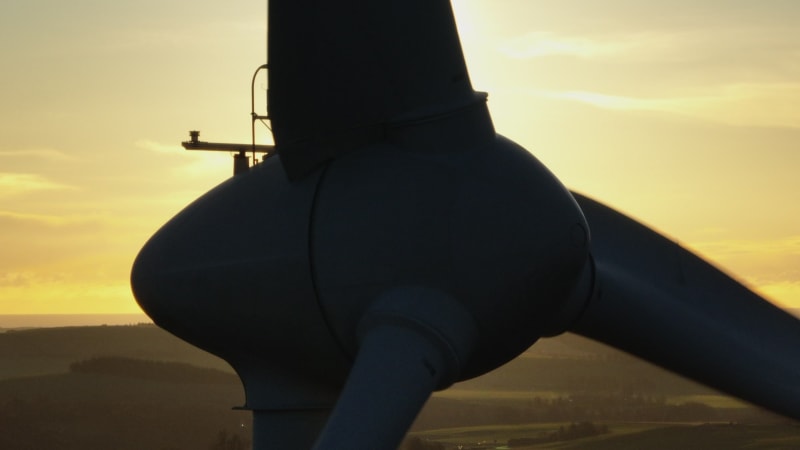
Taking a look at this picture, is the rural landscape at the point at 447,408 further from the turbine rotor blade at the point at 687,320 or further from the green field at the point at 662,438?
the turbine rotor blade at the point at 687,320

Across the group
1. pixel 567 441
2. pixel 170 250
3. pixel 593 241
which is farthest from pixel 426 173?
pixel 567 441

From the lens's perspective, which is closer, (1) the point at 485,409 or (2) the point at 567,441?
(2) the point at 567,441

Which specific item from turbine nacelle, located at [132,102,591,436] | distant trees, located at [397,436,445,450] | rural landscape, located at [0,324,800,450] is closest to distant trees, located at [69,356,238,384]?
rural landscape, located at [0,324,800,450]

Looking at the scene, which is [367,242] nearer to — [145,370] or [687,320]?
[687,320]

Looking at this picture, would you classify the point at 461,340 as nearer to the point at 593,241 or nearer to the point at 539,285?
the point at 539,285

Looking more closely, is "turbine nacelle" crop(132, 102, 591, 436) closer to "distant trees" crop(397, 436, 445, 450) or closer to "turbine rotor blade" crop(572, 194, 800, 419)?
"turbine rotor blade" crop(572, 194, 800, 419)
